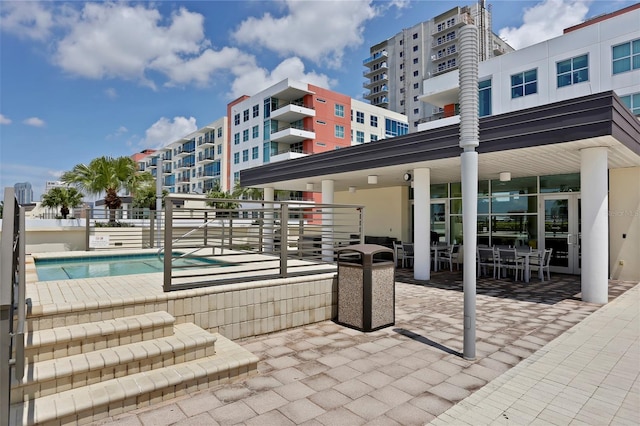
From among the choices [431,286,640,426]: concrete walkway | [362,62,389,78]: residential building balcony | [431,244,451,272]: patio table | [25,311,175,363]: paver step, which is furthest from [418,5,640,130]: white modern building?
[362,62,389,78]: residential building balcony

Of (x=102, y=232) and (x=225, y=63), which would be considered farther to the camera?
(x=225, y=63)

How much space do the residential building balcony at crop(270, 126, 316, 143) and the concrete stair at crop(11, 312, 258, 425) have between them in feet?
117

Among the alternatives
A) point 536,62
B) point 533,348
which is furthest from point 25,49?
point 536,62

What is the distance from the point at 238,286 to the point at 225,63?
68.6 ft

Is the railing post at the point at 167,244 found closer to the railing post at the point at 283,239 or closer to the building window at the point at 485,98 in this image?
the railing post at the point at 283,239

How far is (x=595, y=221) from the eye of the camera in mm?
7691

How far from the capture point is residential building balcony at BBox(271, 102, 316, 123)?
38281 mm

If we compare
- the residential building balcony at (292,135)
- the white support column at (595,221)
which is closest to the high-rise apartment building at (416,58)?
the residential building balcony at (292,135)

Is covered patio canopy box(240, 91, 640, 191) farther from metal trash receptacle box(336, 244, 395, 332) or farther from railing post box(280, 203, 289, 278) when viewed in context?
railing post box(280, 203, 289, 278)

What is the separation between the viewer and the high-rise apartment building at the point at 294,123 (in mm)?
39250

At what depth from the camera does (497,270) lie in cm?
1159

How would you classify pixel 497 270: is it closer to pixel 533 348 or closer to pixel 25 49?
pixel 533 348

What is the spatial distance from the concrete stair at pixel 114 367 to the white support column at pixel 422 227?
7.28m

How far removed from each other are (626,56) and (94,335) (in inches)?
1034
